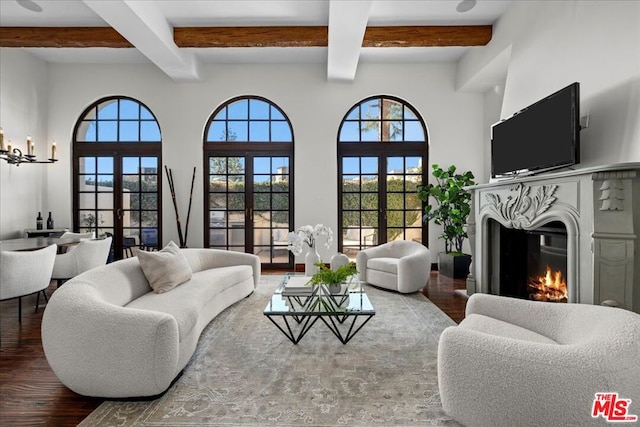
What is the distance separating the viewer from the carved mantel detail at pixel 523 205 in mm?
2957

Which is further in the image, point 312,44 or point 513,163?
point 312,44

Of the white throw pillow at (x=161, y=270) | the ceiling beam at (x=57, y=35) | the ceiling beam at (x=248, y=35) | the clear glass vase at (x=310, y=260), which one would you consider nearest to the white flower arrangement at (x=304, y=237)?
the clear glass vase at (x=310, y=260)

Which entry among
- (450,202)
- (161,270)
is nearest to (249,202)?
(161,270)

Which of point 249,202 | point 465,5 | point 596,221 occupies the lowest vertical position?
point 596,221

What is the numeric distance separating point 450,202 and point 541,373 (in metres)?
4.20

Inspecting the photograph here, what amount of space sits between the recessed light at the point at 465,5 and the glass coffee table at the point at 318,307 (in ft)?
11.9

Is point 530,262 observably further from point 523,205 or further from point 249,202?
point 249,202

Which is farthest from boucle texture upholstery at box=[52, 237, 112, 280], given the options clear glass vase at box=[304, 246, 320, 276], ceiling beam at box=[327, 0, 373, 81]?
ceiling beam at box=[327, 0, 373, 81]

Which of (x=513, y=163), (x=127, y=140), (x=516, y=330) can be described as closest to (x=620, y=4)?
(x=513, y=163)

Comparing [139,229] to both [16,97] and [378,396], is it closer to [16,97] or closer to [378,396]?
[16,97]

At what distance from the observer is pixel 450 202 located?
544 centimetres

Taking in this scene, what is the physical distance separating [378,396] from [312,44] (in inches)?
175

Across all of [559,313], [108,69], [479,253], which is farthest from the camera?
[108,69]

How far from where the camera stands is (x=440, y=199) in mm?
5418
